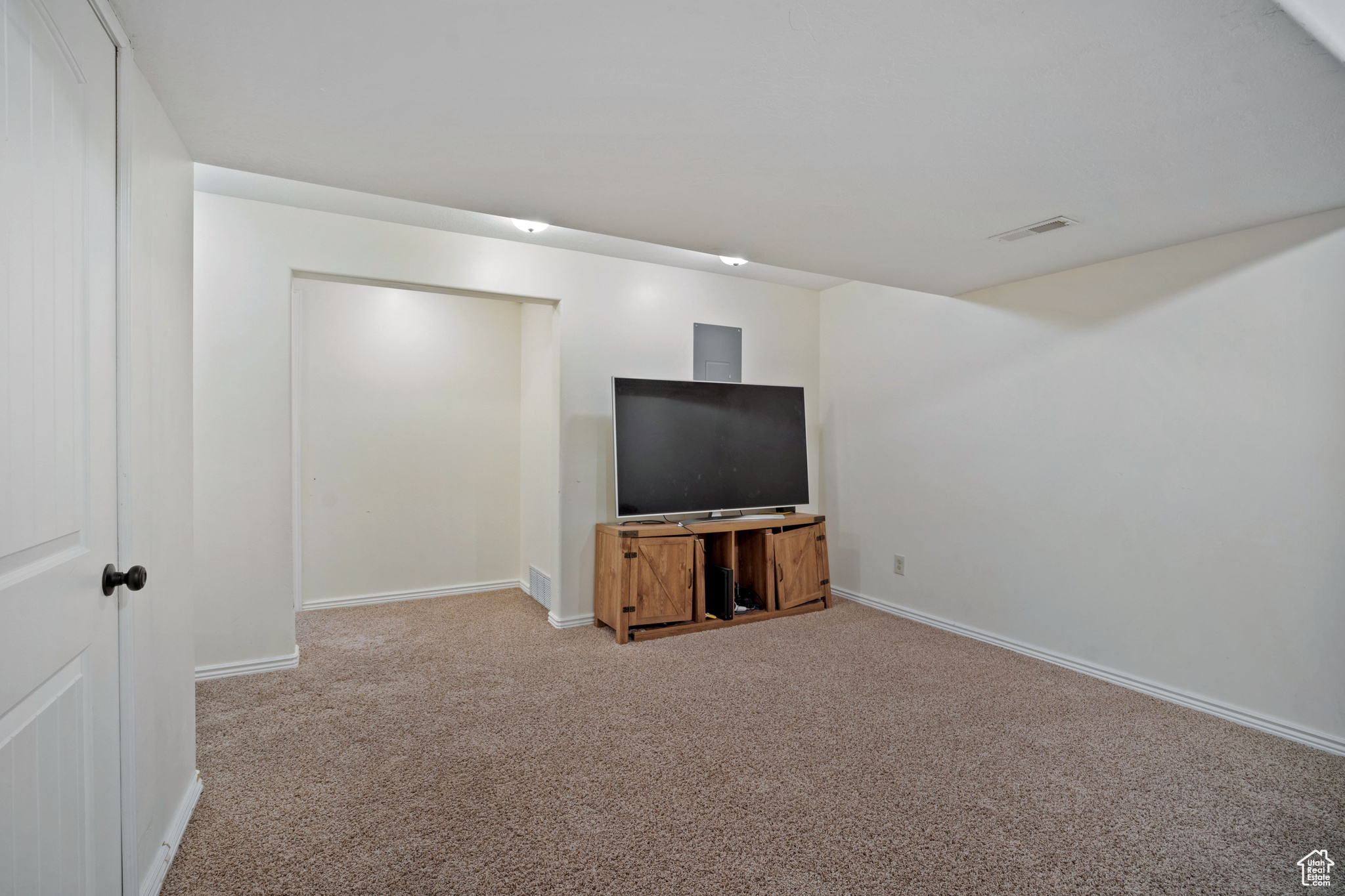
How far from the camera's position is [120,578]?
1.34 metres

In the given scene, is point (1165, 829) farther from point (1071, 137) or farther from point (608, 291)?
point (608, 291)

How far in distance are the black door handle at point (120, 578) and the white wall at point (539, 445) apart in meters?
2.63

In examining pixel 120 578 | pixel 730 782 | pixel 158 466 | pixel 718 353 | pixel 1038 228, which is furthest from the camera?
pixel 718 353

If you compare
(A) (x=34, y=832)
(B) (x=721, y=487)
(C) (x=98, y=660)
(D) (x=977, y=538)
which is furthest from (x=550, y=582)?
(A) (x=34, y=832)

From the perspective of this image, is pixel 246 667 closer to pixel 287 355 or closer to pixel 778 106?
pixel 287 355

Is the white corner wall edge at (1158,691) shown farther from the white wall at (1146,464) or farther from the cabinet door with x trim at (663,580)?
the cabinet door with x trim at (663,580)

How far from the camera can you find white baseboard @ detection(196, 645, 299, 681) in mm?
Result: 3102

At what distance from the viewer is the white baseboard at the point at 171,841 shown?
5.28ft

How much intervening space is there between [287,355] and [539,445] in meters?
1.76

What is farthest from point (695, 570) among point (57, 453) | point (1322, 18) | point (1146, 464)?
point (1322, 18)

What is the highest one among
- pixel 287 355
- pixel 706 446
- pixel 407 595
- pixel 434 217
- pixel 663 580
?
pixel 434 217

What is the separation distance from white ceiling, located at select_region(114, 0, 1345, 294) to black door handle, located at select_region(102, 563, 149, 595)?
121cm

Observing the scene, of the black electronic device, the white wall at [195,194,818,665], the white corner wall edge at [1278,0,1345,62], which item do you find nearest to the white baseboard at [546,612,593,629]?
the white wall at [195,194,818,665]

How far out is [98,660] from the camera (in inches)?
51.1
